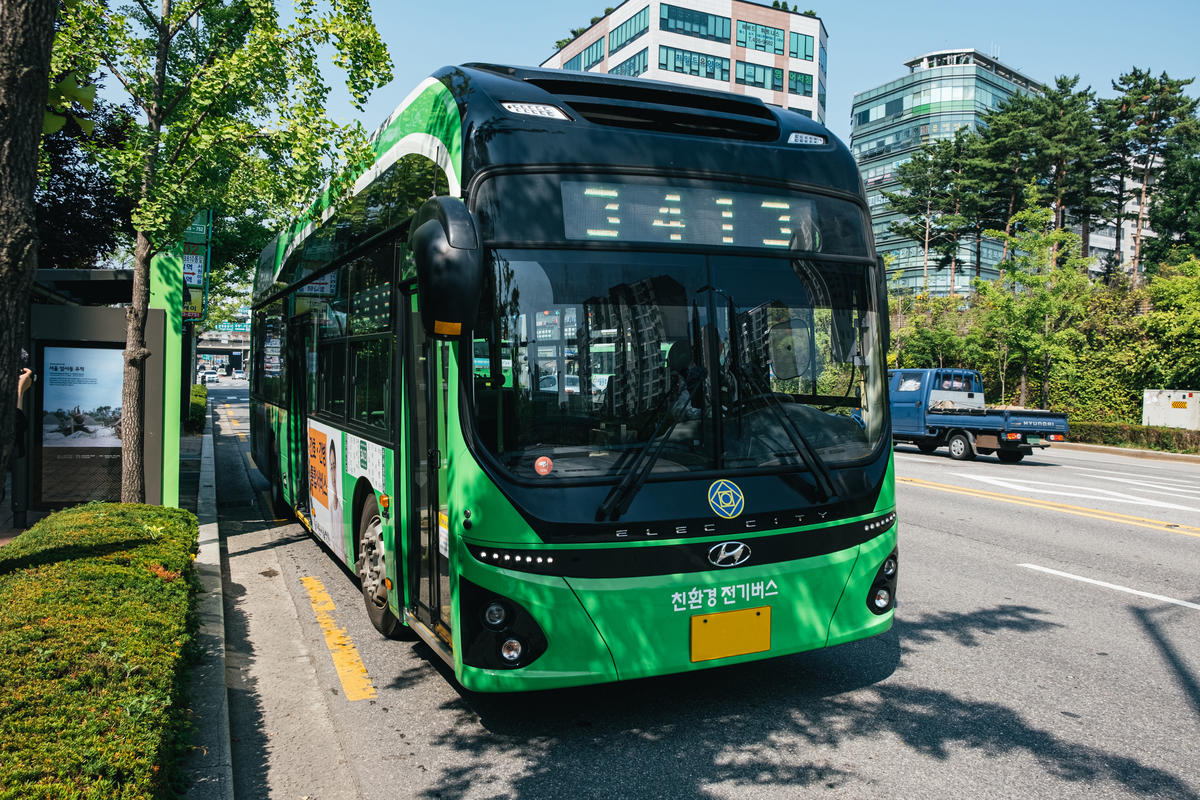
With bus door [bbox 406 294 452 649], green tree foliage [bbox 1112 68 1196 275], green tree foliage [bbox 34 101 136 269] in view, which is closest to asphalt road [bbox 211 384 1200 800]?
bus door [bbox 406 294 452 649]

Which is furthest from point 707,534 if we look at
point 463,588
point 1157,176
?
point 1157,176

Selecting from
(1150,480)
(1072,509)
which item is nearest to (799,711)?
(1072,509)

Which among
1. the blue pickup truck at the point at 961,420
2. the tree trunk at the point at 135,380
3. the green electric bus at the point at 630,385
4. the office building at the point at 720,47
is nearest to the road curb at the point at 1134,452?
the blue pickup truck at the point at 961,420

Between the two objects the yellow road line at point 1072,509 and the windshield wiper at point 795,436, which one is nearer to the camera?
the windshield wiper at point 795,436

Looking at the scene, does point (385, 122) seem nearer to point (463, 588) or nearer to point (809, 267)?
point (809, 267)

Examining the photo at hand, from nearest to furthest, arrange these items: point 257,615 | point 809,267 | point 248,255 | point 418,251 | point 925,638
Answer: point 418,251, point 809,267, point 925,638, point 257,615, point 248,255

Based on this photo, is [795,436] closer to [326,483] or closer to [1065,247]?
[326,483]

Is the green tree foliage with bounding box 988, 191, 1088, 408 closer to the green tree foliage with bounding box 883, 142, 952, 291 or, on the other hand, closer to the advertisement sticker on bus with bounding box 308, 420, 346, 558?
the green tree foliage with bounding box 883, 142, 952, 291

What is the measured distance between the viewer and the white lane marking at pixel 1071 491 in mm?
13192

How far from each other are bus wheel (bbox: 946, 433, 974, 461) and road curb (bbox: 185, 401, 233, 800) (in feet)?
56.7

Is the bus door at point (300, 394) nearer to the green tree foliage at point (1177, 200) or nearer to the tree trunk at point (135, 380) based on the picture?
the tree trunk at point (135, 380)

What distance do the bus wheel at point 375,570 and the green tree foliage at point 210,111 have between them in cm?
337

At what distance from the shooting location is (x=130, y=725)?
338cm

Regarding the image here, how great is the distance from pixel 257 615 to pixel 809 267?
4.98 m
